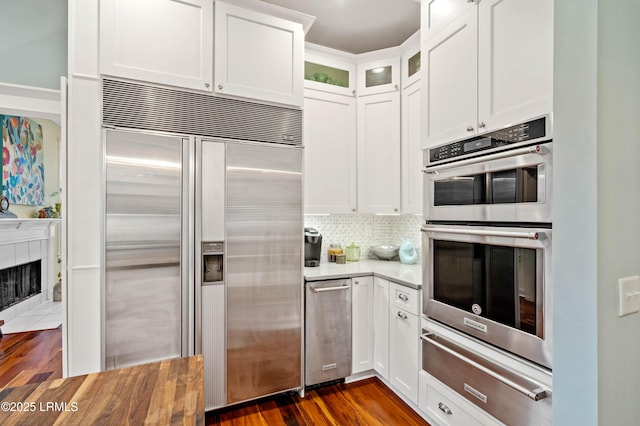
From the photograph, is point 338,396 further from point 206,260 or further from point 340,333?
point 206,260

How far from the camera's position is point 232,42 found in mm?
2105

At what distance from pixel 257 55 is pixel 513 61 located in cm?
157

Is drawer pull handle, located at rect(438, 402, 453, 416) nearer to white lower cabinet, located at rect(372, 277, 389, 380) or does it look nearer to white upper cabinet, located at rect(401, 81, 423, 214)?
white lower cabinet, located at rect(372, 277, 389, 380)

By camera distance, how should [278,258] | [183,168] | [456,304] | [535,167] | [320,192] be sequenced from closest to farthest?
1. [535,167]
2. [456,304]
3. [183,168]
4. [278,258]
5. [320,192]

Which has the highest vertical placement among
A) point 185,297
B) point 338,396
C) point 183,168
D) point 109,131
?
point 109,131

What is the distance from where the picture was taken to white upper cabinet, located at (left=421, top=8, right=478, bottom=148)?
5.46 ft

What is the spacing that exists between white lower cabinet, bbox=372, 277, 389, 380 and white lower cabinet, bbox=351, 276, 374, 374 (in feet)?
0.11

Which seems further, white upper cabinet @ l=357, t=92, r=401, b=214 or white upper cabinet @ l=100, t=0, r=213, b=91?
white upper cabinet @ l=357, t=92, r=401, b=214

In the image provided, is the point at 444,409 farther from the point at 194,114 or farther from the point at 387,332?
the point at 194,114

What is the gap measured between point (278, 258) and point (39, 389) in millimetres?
1440
